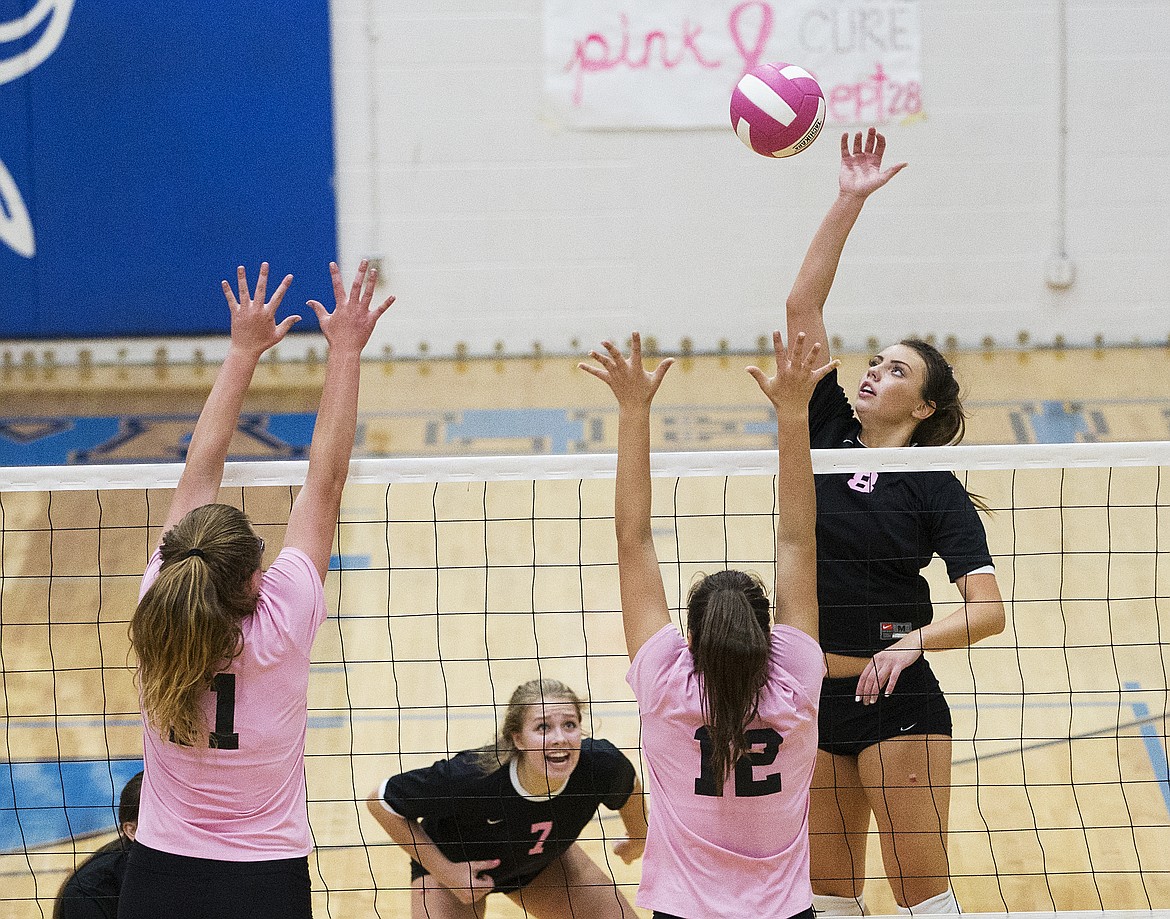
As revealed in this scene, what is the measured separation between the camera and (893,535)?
313 cm

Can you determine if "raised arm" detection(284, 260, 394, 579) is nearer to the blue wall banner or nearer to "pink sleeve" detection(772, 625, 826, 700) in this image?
"pink sleeve" detection(772, 625, 826, 700)

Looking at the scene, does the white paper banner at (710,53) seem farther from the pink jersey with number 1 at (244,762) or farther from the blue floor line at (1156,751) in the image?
the pink jersey with number 1 at (244,762)

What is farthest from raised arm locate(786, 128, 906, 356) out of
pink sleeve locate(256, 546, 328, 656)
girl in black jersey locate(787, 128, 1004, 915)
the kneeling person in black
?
the kneeling person in black

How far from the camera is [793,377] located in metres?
2.57

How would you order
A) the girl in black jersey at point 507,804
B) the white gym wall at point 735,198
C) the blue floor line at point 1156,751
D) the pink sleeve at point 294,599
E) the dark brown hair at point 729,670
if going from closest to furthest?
the dark brown hair at point 729,670 → the pink sleeve at point 294,599 → the girl in black jersey at point 507,804 → the blue floor line at point 1156,751 → the white gym wall at point 735,198

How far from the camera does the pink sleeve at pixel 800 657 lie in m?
2.38

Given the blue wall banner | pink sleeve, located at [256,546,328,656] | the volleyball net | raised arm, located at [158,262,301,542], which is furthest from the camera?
the blue wall banner

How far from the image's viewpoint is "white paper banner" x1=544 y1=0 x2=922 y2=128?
8.63 metres

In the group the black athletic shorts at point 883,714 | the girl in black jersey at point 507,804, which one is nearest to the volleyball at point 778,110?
the black athletic shorts at point 883,714

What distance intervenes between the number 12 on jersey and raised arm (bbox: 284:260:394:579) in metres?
0.79

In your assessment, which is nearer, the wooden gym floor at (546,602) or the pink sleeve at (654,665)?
the pink sleeve at (654,665)

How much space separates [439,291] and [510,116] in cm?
121

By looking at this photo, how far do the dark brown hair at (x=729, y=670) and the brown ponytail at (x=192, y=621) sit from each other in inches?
31.2

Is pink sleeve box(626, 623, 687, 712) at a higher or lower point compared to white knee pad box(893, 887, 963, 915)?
higher
